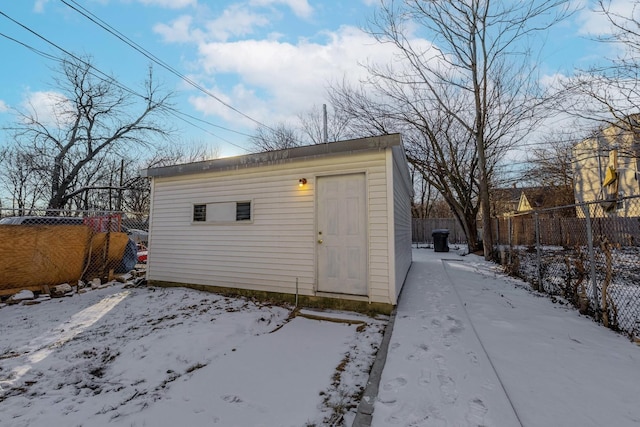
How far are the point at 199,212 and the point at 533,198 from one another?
101 feet

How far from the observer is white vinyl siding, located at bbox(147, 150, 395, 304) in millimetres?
4199

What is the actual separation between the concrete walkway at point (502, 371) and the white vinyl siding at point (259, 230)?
3.92ft

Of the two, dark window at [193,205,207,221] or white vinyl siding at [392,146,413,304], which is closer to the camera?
white vinyl siding at [392,146,413,304]

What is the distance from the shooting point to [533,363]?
2.58 metres

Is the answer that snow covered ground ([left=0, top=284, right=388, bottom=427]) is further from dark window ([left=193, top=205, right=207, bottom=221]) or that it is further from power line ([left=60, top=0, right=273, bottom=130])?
power line ([left=60, top=0, right=273, bottom=130])

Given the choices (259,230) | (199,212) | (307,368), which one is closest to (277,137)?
(199,212)

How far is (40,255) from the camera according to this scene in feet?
18.0

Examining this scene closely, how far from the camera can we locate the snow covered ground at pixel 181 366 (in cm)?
203

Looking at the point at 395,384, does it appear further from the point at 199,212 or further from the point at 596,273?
the point at 596,273

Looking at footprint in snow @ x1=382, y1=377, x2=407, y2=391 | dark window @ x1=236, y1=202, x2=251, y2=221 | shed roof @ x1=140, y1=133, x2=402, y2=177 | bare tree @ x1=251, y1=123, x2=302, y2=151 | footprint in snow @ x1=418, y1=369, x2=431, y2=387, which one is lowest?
footprint in snow @ x1=382, y1=377, x2=407, y2=391

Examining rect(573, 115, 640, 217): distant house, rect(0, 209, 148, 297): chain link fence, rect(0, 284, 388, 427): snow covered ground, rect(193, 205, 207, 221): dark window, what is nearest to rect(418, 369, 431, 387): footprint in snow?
rect(0, 284, 388, 427): snow covered ground

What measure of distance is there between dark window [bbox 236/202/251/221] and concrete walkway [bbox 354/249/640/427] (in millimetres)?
3176

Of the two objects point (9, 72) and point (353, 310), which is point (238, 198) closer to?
point (353, 310)

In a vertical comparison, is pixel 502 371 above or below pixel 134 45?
Answer: below
